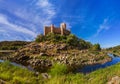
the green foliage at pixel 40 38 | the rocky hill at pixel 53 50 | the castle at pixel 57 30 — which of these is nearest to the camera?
the rocky hill at pixel 53 50

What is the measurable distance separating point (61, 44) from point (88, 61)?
2329cm

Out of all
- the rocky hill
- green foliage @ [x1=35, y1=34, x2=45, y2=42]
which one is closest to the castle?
the rocky hill

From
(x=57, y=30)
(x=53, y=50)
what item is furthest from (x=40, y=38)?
(x=53, y=50)

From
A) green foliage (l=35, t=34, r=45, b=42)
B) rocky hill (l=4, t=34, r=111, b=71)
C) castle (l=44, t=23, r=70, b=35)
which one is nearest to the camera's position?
rocky hill (l=4, t=34, r=111, b=71)

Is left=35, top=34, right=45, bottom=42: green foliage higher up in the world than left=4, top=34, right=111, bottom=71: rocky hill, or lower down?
higher up

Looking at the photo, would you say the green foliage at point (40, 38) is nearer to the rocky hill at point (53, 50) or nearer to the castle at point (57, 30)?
the rocky hill at point (53, 50)

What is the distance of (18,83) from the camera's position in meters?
13.7

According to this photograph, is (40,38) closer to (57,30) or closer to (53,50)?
(57,30)

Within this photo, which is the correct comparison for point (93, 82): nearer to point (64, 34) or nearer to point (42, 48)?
point (42, 48)

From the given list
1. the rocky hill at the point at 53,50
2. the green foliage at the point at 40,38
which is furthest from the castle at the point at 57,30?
the green foliage at the point at 40,38

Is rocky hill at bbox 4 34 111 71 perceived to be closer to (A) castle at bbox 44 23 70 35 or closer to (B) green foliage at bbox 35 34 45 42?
(B) green foliage at bbox 35 34 45 42

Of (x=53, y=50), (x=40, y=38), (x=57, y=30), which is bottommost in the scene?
(x=53, y=50)

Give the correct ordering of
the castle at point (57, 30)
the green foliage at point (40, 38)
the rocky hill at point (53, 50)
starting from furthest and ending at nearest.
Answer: the castle at point (57, 30) < the green foliage at point (40, 38) < the rocky hill at point (53, 50)

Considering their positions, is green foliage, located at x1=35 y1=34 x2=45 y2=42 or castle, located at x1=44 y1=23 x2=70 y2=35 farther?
castle, located at x1=44 y1=23 x2=70 y2=35
